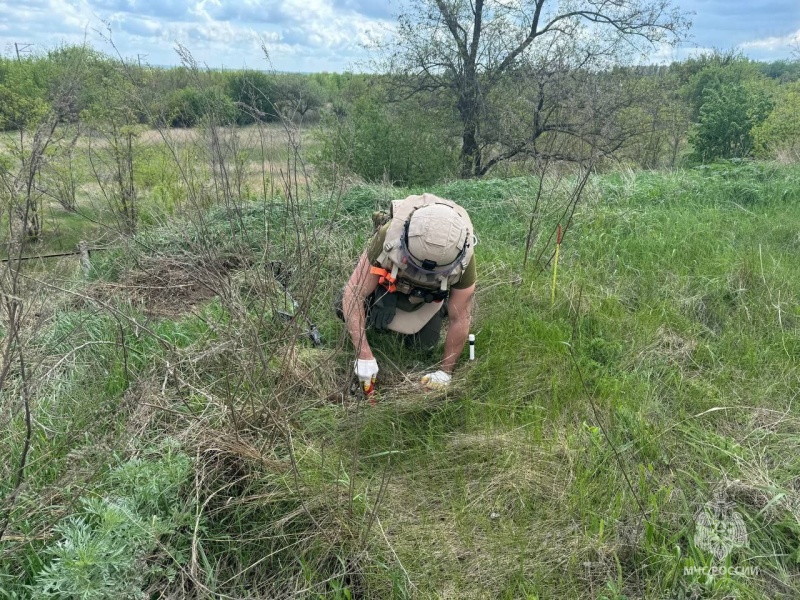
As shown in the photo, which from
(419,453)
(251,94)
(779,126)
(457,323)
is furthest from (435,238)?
(779,126)

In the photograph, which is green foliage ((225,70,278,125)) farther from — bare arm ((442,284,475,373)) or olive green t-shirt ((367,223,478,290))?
bare arm ((442,284,475,373))

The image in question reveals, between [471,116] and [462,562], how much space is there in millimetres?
12047

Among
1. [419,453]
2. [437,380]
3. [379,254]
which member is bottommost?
[419,453]

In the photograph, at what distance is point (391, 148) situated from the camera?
33.8 feet

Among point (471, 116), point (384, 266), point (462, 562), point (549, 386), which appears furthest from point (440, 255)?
point (471, 116)

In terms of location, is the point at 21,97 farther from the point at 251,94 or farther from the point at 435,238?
the point at 435,238

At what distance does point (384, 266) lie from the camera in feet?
8.48

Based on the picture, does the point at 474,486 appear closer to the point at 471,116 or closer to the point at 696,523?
the point at 696,523

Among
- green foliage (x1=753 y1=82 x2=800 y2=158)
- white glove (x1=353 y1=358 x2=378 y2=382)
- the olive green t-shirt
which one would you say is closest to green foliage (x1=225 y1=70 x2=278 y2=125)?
the olive green t-shirt

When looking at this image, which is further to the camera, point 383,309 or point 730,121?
point 730,121

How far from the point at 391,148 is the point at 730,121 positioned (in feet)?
29.7

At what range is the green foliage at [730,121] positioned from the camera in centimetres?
1276

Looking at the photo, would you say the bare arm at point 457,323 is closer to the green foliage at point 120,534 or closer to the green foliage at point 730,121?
the green foliage at point 120,534

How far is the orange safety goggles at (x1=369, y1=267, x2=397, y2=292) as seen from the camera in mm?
2557
